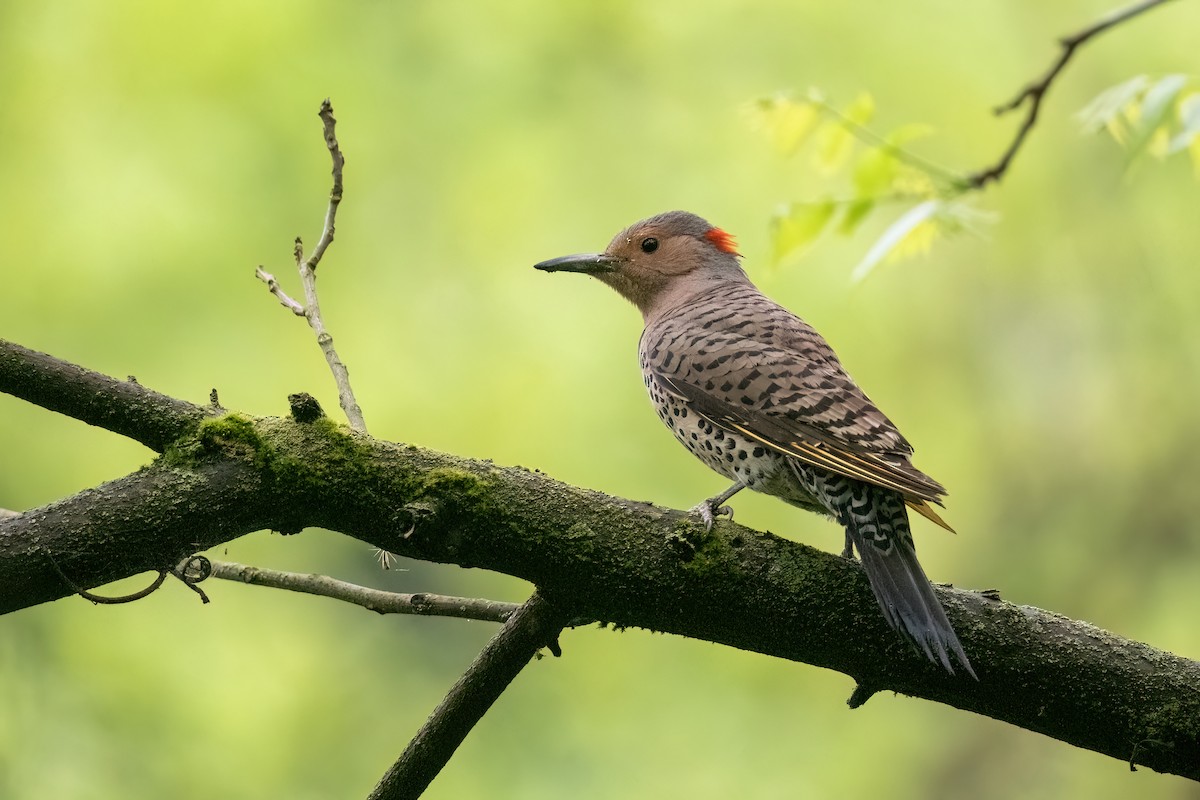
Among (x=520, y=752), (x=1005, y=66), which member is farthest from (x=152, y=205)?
(x=1005, y=66)

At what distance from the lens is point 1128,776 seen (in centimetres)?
779

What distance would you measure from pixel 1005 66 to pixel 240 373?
539 centimetres

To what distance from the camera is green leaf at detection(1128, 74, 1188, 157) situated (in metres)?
2.41

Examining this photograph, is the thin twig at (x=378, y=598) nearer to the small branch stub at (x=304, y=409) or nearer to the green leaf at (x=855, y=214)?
the small branch stub at (x=304, y=409)

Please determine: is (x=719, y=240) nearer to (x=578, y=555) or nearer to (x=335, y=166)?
(x=335, y=166)

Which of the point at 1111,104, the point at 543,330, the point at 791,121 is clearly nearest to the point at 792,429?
the point at 791,121

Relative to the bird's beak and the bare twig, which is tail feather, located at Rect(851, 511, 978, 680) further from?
the bird's beak

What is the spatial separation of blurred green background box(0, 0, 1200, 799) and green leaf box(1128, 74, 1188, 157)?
3.45 meters

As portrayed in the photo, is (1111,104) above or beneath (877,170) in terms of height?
beneath

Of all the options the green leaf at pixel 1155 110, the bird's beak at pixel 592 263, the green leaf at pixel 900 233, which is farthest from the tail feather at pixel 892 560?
the bird's beak at pixel 592 263

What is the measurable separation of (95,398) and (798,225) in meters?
1.92

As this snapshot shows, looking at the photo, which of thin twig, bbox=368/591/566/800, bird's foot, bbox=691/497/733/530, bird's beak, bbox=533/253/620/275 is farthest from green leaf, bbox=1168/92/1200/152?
bird's beak, bbox=533/253/620/275

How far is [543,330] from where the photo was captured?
7.14 metres

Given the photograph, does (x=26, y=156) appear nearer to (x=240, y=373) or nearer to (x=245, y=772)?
(x=240, y=373)
